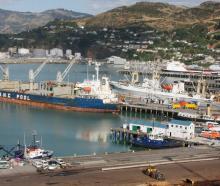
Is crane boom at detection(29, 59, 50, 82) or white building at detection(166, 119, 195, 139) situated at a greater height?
crane boom at detection(29, 59, 50, 82)

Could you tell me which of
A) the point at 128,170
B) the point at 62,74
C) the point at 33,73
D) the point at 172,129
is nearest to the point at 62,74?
the point at 62,74

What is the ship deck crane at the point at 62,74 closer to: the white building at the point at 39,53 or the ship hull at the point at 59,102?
the ship hull at the point at 59,102

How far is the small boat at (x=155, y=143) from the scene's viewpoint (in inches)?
828

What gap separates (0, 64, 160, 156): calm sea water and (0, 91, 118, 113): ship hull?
61 centimetres

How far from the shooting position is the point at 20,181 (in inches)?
550

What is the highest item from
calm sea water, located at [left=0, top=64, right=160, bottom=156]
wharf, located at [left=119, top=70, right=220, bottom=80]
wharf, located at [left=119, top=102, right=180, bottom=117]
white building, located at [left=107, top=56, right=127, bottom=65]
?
white building, located at [left=107, top=56, right=127, bottom=65]

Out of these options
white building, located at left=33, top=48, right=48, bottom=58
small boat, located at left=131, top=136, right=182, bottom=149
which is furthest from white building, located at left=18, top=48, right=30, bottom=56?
small boat, located at left=131, top=136, right=182, bottom=149

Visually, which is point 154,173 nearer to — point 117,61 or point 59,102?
point 59,102

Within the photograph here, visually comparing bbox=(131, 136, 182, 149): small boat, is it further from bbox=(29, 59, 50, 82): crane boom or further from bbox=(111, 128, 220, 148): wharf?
bbox=(29, 59, 50, 82): crane boom

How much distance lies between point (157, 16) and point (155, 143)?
87674 mm

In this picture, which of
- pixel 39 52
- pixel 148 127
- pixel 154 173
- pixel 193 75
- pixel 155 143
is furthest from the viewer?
pixel 39 52

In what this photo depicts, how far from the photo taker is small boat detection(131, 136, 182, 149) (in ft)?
69.0

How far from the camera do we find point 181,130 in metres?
22.0

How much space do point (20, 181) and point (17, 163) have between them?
5.12 feet
